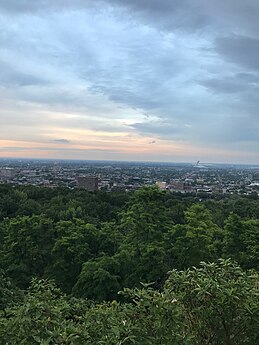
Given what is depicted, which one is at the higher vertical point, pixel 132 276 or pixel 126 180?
pixel 132 276

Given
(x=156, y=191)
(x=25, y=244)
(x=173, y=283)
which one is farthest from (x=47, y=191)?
(x=173, y=283)

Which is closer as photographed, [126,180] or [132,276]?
[132,276]

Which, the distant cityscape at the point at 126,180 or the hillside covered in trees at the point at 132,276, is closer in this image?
the hillside covered in trees at the point at 132,276

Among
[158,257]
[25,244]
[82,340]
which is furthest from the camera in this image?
[25,244]

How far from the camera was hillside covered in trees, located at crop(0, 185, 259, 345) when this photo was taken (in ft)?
10.5

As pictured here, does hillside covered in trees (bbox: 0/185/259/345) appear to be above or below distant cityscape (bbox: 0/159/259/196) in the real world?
above

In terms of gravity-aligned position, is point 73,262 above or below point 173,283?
below

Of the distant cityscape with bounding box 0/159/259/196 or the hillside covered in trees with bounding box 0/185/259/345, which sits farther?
the distant cityscape with bounding box 0/159/259/196

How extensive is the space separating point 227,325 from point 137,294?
0.96m

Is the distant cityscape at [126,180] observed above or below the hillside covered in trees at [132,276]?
below

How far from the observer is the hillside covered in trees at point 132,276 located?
3188mm

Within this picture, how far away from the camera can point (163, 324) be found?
3.17 m

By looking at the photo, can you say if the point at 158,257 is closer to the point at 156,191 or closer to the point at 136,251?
the point at 136,251

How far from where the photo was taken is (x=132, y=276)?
11945 mm
